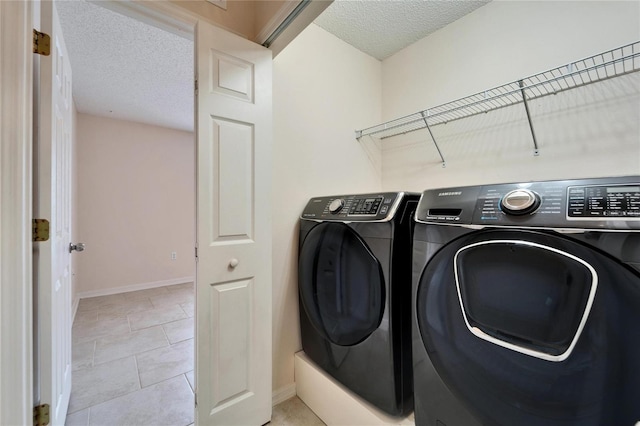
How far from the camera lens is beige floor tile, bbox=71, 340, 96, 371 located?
1.99 m

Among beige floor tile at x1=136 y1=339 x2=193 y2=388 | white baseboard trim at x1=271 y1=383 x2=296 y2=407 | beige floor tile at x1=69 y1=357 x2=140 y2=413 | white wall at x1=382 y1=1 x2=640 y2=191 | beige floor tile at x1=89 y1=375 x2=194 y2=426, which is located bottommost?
beige floor tile at x1=89 y1=375 x2=194 y2=426

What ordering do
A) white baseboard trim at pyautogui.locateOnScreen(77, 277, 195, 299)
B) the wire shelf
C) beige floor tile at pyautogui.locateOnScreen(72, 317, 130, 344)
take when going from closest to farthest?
1. the wire shelf
2. beige floor tile at pyautogui.locateOnScreen(72, 317, 130, 344)
3. white baseboard trim at pyautogui.locateOnScreen(77, 277, 195, 299)

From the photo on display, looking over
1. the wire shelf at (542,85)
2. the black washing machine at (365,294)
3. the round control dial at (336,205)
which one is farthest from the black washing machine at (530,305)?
the wire shelf at (542,85)

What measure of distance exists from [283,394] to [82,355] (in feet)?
5.79

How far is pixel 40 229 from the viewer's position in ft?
3.33

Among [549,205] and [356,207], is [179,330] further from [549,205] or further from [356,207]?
[549,205]

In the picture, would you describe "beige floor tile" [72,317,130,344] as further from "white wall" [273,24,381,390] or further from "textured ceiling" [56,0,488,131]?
"textured ceiling" [56,0,488,131]

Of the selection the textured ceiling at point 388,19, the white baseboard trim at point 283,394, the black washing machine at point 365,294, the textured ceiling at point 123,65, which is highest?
the textured ceiling at point 123,65

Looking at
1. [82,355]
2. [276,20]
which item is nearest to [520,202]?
[276,20]

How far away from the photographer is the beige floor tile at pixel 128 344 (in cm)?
213

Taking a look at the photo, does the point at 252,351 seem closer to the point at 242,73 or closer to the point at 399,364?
the point at 399,364

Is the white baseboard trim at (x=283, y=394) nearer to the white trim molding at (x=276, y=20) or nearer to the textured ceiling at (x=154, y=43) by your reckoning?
the white trim molding at (x=276, y=20)

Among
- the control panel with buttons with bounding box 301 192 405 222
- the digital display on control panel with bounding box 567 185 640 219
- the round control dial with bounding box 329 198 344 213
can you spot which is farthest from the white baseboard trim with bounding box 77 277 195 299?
the digital display on control panel with bounding box 567 185 640 219

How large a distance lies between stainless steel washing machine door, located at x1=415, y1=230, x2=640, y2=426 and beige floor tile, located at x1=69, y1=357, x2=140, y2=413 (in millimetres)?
1947
